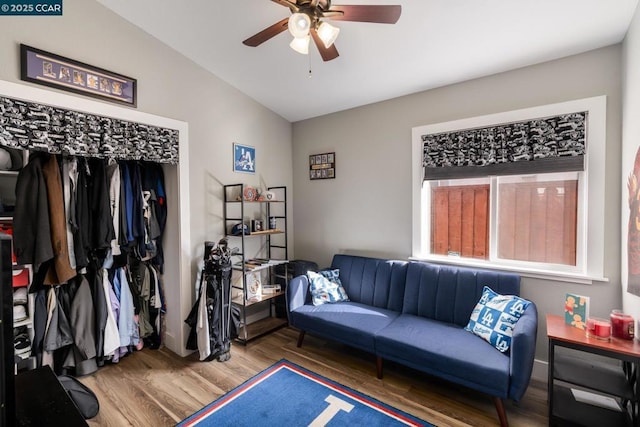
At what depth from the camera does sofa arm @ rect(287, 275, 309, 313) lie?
9.36ft

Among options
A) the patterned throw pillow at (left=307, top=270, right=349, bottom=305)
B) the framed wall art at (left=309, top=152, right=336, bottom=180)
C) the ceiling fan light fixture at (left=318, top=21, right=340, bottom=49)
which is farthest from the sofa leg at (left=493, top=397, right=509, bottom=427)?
the framed wall art at (left=309, top=152, right=336, bottom=180)

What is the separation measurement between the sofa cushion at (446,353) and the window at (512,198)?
77cm

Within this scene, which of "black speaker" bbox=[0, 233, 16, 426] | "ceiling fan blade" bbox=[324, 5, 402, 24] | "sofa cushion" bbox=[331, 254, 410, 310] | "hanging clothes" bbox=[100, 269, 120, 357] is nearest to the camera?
"black speaker" bbox=[0, 233, 16, 426]

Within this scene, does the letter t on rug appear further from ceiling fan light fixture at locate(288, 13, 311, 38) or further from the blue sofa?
ceiling fan light fixture at locate(288, 13, 311, 38)

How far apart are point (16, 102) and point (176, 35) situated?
4.08 ft

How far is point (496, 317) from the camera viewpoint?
214cm

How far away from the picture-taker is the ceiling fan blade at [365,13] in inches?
58.9

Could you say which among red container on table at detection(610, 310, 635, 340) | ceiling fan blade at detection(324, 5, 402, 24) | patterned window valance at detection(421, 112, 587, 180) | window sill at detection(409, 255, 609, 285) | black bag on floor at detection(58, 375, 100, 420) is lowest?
black bag on floor at detection(58, 375, 100, 420)

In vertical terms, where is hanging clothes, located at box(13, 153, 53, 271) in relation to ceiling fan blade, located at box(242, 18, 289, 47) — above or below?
below

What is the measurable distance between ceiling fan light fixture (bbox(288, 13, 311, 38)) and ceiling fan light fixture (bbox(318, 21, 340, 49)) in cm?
9

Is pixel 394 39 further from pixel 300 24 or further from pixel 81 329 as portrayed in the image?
pixel 81 329

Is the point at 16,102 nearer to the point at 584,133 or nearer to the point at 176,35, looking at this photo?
the point at 176,35

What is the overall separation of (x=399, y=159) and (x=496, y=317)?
1.72 meters

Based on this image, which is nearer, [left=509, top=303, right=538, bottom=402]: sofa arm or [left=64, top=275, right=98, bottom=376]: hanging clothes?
[left=509, top=303, right=538, bottom=402]: sofa arm
